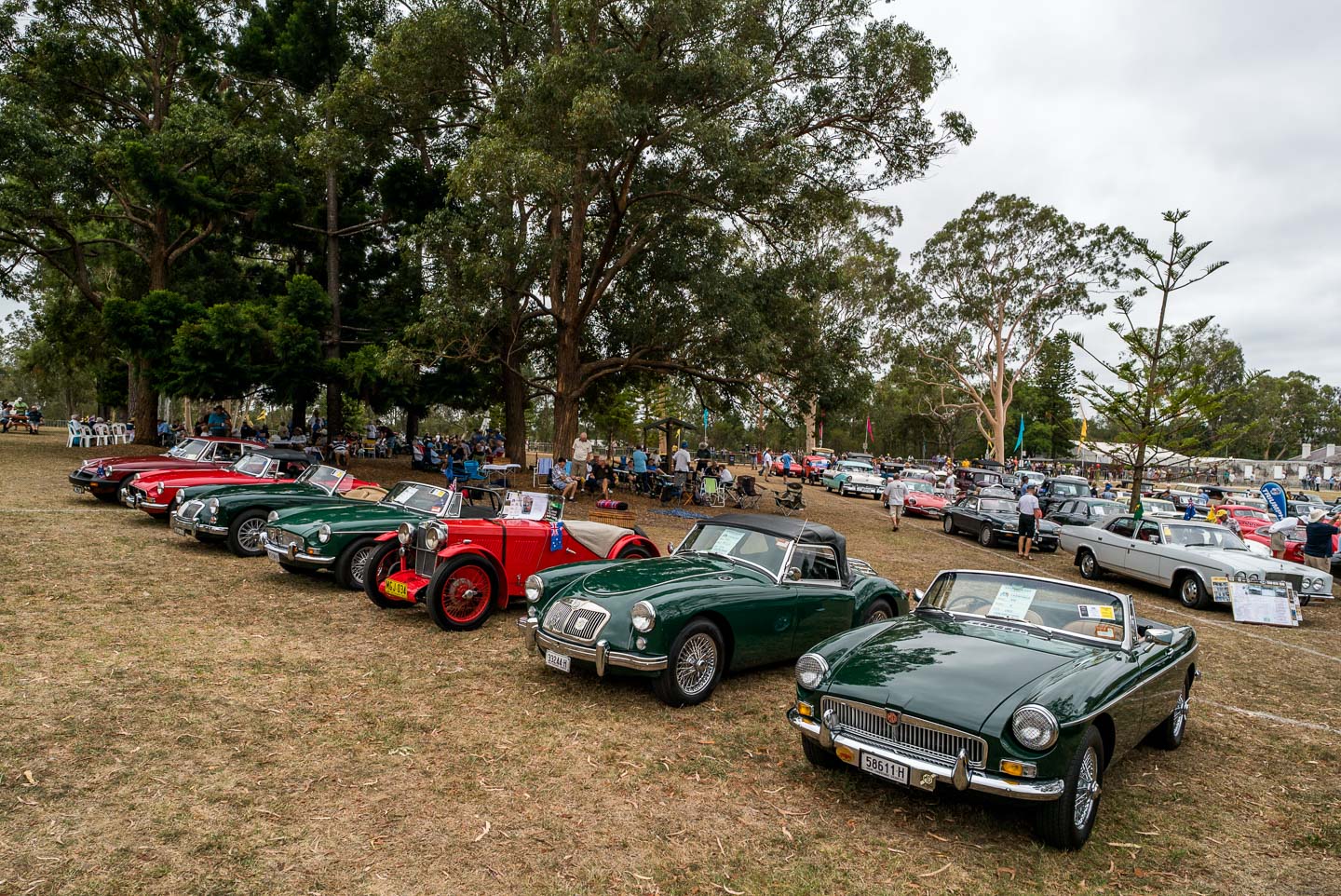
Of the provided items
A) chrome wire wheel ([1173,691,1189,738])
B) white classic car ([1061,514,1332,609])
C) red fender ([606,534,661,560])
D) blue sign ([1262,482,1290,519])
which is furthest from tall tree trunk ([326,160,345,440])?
blue sign ([1262,482,1290,519])

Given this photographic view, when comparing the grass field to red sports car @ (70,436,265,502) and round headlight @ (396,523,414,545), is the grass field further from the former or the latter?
red sports car @ (70,436,265,502)

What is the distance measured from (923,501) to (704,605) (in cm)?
2292

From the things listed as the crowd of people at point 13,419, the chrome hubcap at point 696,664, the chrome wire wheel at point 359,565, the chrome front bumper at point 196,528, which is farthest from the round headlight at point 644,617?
the crowd of people at point 13,419

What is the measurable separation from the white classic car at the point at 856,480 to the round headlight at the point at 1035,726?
103ft

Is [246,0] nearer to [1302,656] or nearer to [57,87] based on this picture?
[57,87]

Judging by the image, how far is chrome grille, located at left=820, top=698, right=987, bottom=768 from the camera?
429 cm

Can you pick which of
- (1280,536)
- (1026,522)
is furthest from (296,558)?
(1280,536)

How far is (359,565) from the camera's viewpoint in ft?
32.2

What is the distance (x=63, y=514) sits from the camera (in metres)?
13.7

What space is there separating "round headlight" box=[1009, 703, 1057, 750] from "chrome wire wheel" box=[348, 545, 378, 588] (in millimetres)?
7867

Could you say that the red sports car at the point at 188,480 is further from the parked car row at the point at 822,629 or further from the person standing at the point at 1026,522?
the person standing at the point at 1026,522

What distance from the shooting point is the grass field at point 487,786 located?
3.94 metres

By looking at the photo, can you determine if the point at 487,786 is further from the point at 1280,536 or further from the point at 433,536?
the point at 1280,536

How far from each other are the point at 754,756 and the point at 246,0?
31.0 meters
